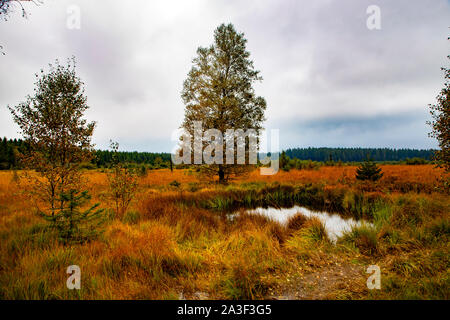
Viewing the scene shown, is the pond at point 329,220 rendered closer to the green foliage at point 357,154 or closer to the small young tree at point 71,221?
the small young tree at point 71,221

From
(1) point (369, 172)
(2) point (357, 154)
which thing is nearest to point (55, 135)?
(1) point (369, 172)

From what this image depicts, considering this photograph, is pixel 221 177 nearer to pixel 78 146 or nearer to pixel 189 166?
pixel 189 166

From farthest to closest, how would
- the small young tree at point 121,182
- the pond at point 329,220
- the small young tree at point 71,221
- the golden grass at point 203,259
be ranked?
the small young tree at point 121,182 → the pond at point 329,220 → the small young tree at point 71,221 → the golden grass at point 203,259

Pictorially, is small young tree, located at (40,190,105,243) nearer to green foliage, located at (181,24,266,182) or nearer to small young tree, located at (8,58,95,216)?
small young tree, located at (8,58,95,216)

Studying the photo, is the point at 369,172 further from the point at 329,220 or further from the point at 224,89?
the point at 224,89

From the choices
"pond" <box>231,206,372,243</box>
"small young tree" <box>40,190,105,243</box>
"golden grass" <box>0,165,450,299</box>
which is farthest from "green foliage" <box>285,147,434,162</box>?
"small young tree" <box>40,190,105,243</box>

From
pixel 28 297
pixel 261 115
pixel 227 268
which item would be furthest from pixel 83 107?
pixel 261 115

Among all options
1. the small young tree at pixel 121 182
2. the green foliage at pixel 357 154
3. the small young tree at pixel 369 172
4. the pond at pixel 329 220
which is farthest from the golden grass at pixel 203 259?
the green foliage at pixel 357 154

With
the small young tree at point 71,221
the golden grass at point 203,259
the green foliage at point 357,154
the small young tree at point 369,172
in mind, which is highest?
the green foliage at point 357,154

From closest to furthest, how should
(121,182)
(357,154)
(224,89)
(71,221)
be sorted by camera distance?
(71,221), (121,182), (224,89), (357,154)

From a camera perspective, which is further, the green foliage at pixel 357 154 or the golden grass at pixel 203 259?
the green foliage at pixel 357 154

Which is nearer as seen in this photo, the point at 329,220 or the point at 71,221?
the point at 71,221

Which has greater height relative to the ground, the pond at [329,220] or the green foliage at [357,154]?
the green foliage at [357,154]

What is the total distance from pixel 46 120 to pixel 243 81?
1138cm
